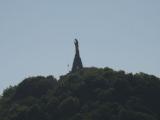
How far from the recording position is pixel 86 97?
356 feet

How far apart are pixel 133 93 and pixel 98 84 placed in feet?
26.4

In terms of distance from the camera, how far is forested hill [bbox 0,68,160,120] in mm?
100562

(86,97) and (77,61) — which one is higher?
(77,61)

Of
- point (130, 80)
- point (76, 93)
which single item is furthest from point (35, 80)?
point (130, 80)

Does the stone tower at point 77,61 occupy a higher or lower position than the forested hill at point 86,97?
higher

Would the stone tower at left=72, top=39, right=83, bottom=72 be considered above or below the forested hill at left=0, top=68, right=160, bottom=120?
above

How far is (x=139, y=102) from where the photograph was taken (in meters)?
105

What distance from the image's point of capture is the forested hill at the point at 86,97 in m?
101

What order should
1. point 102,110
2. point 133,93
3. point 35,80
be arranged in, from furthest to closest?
1. point 35,80
2. point 133,93
3. point 102,110

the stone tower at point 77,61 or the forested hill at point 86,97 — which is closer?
the forested hill at point 86,97

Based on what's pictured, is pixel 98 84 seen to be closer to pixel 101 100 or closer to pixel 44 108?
pixel 101 100

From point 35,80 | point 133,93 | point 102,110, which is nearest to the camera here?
point 102,110

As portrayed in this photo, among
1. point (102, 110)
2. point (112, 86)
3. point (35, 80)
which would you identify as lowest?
point (102, 110)

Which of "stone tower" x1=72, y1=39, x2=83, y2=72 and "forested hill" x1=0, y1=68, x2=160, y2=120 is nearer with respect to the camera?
"forested hill" x1=0, y1=68, x2=160, y2=120
